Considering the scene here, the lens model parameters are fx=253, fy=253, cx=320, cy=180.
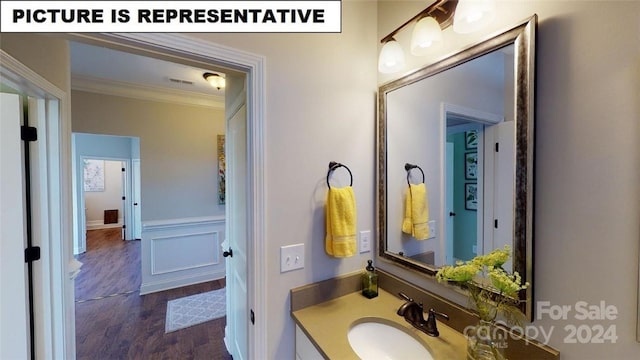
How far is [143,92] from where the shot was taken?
3033mm

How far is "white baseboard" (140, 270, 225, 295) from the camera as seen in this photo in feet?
9.94

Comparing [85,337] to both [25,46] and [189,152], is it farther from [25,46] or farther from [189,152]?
[25,46]

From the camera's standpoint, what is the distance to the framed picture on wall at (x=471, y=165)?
102 cm

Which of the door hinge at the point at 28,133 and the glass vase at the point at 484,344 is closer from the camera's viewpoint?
the glass vase at the point at 484,344

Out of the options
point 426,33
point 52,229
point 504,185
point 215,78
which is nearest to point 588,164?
point 504,185

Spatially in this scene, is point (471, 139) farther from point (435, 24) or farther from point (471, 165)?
point (435, 24)

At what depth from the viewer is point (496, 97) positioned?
888mm

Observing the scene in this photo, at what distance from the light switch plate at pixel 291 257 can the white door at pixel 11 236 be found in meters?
1.41

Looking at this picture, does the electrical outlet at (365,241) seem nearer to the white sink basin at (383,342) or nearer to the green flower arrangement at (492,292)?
the white sink basin at (383,342)

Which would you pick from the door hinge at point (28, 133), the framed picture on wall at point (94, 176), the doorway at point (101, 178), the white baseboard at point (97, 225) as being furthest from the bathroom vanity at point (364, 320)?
the framed picture on wall at point (94, 176)

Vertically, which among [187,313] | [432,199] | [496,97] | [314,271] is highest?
[496,97]

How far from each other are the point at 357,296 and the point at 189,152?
2.93m

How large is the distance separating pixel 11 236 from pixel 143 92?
88.5 inches

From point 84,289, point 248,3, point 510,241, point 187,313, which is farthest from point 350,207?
point 84,289
